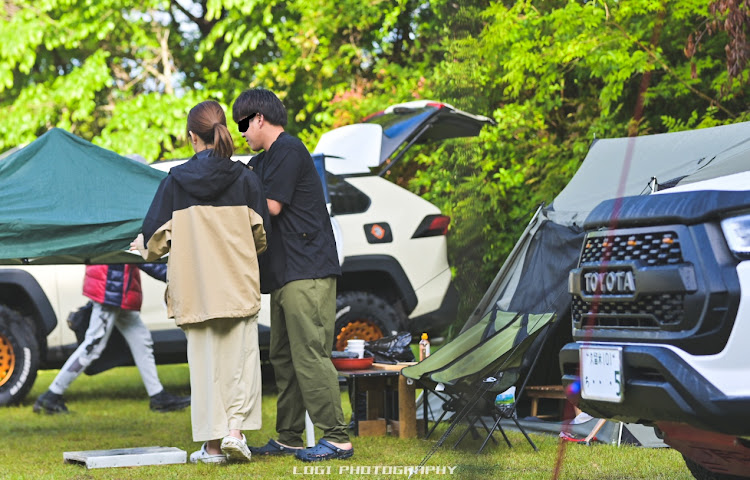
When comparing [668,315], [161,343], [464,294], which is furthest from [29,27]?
[464,294]

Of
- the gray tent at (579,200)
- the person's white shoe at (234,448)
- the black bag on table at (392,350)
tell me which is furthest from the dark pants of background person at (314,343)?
the black bag on table at (392,350)

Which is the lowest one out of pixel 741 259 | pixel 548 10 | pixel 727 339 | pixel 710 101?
pixel 727 339

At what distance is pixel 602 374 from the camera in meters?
3.55

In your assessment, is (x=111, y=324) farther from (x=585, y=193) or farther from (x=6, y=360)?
(x=585, y=193)

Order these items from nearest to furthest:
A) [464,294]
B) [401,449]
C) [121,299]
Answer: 1. [464,294]
2. [401,449]
3. [121,299]

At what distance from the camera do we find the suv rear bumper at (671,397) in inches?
123

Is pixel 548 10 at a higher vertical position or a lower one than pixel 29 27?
lower

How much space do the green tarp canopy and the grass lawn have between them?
1.14 meters

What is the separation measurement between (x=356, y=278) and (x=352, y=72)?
628cm

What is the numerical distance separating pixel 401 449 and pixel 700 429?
295cm

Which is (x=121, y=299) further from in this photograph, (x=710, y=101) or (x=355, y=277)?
(x=710, y=101)

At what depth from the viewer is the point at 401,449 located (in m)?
6.01

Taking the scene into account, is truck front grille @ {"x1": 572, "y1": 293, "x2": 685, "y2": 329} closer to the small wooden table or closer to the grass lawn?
the grass lawn

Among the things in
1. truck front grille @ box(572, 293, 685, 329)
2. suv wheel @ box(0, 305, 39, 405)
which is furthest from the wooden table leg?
suv wheel @ box(0, 305, 39, 405)
